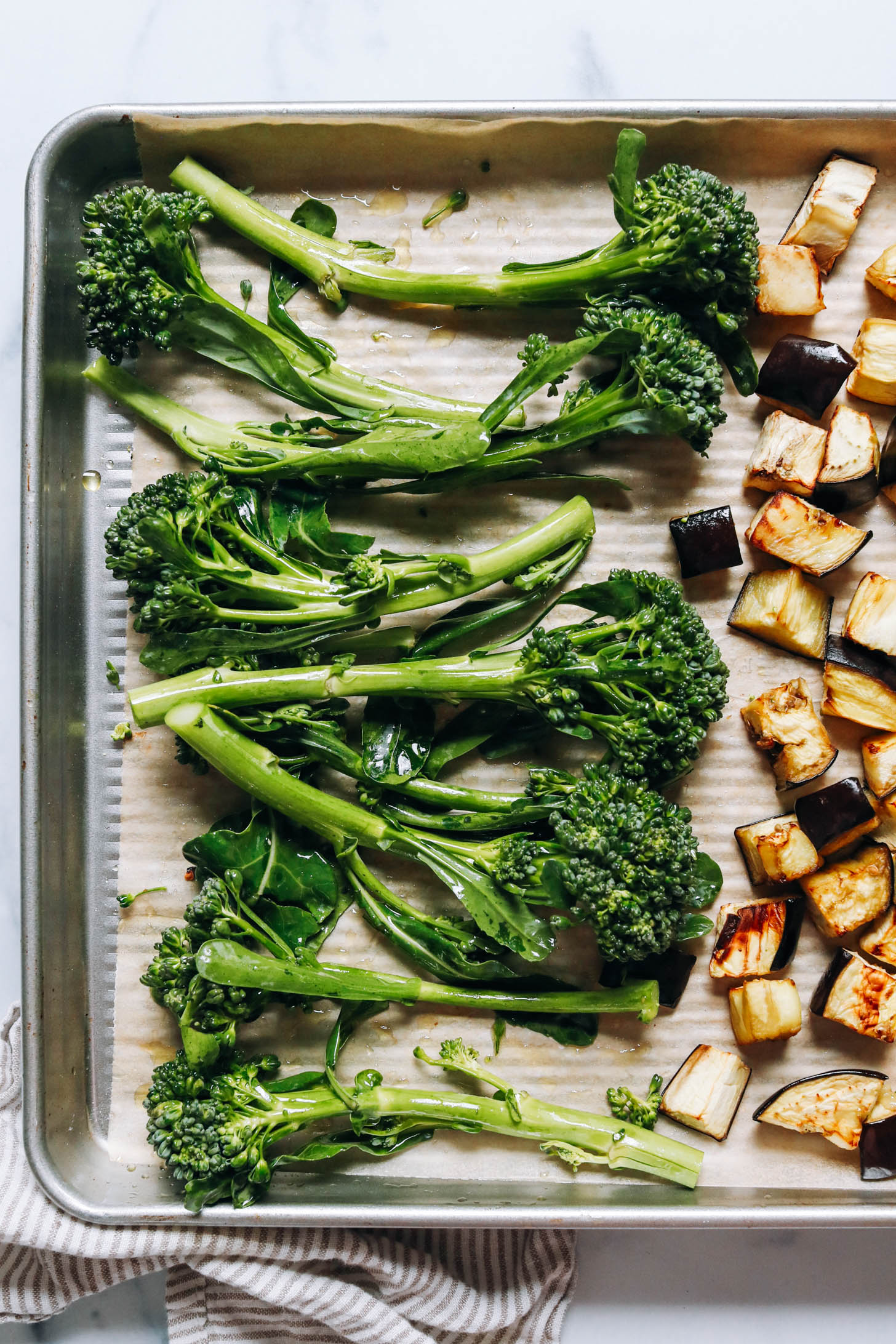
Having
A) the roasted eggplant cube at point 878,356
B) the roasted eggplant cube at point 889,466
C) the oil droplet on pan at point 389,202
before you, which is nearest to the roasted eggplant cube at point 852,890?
the roasted eggplant cube at point 889,466

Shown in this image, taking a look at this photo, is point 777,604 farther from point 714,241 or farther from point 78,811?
point 78,811

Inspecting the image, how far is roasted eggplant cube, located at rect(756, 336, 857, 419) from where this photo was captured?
225cm

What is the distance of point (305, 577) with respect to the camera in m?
2.22

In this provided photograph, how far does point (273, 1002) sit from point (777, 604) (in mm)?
1476

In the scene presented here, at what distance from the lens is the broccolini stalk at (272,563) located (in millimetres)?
2150

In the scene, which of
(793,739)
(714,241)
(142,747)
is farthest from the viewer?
(142,747)

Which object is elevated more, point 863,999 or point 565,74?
point 565,74

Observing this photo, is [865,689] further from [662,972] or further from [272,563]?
[272,563]

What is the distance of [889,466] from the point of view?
2320 mm

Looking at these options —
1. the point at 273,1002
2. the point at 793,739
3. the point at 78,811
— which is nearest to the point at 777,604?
the point at 793,739

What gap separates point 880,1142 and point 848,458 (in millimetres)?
1524

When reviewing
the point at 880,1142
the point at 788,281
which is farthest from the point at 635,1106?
the point at 788,281

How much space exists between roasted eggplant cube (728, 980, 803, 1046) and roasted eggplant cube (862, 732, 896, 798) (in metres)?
0.48

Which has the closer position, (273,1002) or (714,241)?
(714,241)
